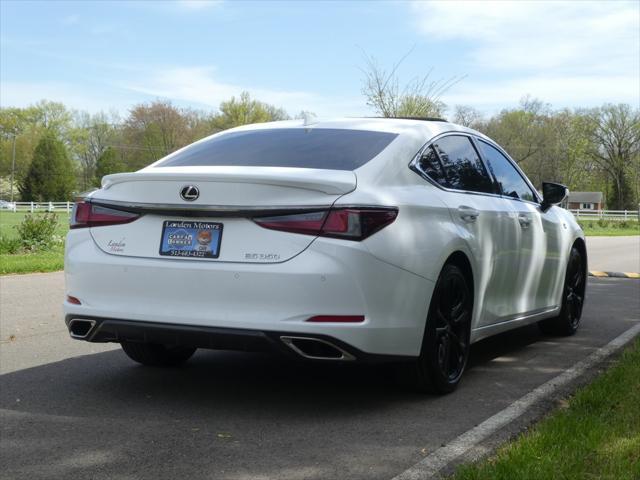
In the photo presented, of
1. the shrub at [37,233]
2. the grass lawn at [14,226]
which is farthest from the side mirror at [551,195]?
the grass lawn at [14,226]

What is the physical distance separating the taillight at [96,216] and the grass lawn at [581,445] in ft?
7.52

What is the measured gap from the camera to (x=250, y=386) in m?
5.33

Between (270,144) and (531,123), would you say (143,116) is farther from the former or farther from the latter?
(270,144)

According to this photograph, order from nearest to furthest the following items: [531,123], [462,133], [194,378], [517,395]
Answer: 1. [517,395]
2. [194,378]
3. [462,133]
4. [531,123]

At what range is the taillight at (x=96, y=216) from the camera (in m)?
4.71

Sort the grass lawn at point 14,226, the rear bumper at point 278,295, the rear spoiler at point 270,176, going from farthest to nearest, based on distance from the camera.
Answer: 1. the grass lawn at point 14,226
2. the rear spoiler at point 270,176
3. the rear bumper at point 278,295

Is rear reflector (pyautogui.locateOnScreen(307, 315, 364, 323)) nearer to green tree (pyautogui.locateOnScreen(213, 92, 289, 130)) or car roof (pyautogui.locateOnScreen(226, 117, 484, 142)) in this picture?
car roof (pyautogui.locateOnScreen(226, 117, 484, 142))

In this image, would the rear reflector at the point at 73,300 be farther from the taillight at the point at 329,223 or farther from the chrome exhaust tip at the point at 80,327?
the taillight at the point at 329,223

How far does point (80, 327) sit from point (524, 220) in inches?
131

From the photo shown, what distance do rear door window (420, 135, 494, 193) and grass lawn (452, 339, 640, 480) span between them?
1528mm

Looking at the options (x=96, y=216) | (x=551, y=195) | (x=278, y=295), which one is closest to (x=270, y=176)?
(x=278, y=295)

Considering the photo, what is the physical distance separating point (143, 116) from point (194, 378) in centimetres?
8758

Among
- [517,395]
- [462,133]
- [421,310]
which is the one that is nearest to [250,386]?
[421,310]

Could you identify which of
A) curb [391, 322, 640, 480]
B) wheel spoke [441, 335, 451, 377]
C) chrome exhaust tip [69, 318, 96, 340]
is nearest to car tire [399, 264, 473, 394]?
wheel spoke [441, 335, 451, 377]
